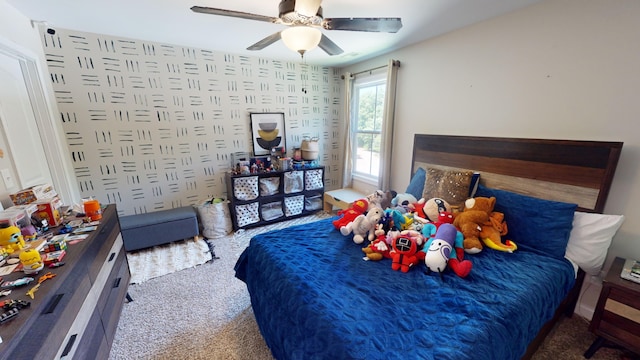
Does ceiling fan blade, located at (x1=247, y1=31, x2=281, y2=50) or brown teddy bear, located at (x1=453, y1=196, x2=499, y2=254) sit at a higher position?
ceiling fan blade, located at (x1=247, y1=31, x2=281, y2=50)

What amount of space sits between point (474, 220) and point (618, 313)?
84 centimetres

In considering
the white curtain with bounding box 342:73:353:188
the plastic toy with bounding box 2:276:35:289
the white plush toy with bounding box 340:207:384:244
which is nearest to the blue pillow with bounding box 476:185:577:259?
the white plush toy with bounding box 340:207:384:244

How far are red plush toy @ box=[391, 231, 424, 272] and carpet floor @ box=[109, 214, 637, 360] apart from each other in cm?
96

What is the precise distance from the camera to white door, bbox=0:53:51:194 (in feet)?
5.43

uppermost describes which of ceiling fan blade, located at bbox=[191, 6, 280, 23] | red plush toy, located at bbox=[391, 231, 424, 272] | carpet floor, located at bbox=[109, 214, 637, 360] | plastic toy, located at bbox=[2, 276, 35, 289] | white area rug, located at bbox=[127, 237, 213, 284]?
ceiling fan blade, located at bbox=[191, 6, 280, 23]

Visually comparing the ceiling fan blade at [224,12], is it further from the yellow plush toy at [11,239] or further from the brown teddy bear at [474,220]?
the brown teddy bear at [474,220]

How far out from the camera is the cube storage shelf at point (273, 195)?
323cm

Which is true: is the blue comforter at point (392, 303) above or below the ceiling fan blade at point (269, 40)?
below

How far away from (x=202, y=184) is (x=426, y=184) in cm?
283

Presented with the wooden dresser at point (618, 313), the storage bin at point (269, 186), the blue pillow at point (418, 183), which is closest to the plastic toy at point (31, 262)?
the storage bin at point (269, 186)

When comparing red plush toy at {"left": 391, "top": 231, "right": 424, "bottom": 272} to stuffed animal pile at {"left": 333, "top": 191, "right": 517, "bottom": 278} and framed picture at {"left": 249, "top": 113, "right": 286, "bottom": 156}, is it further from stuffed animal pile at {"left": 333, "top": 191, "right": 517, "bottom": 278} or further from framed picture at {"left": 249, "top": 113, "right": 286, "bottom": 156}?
framed picture at {"left": 249, "top": 113, "right": 286, "bottom": 156}

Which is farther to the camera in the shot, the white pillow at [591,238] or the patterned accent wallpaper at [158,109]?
the patterned accent wallpaper at [158,109]

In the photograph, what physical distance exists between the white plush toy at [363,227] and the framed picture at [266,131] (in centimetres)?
215

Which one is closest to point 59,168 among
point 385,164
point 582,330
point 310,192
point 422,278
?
point 310,192
